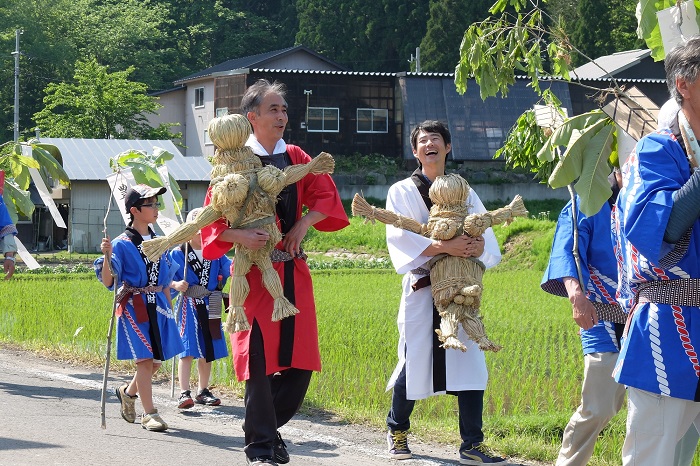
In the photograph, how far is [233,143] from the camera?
5727mm

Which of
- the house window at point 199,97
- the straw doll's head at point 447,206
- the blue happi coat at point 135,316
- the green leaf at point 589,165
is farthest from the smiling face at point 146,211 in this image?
the house window at point 199,97

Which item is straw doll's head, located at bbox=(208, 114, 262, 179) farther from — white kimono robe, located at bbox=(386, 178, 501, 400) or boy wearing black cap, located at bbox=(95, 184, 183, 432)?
boy wearing black cap, located at bbox=(95, 184, 183, 432)

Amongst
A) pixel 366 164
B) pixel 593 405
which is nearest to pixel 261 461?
Answer: pixel 593 405

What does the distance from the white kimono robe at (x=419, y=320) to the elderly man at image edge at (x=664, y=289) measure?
7.68 feet

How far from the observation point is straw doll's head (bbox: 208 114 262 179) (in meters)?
5.70

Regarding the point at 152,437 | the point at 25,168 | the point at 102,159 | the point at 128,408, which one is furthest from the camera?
the point at 102,159

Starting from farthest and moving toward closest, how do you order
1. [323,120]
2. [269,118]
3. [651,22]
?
[323,120] < [269,118] < [651,22]

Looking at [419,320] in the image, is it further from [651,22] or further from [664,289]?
[664,289]

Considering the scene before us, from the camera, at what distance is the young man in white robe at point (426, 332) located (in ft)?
20.1

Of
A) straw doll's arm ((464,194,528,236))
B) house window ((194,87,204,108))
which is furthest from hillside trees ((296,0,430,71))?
straw doll's arm ((464,194,528,236))

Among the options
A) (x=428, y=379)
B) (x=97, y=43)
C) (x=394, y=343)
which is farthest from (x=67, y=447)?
(x=97, y=43)

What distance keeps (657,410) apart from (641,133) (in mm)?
1217

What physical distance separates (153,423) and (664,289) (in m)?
4.31

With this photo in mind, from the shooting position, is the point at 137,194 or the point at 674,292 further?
the point at 137,194
